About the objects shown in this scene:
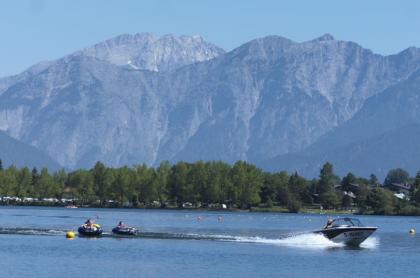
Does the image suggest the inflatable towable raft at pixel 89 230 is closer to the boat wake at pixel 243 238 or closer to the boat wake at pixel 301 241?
the boat wake at pixel 243 238

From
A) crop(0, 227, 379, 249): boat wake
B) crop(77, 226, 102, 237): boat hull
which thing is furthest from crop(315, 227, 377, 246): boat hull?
crop(77, 226, 102, 237): boat hull

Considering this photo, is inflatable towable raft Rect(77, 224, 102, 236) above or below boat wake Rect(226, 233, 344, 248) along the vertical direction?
above

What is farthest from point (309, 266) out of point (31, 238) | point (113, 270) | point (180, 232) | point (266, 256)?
point (180, 232)

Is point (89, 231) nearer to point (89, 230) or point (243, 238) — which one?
point (89, 230)

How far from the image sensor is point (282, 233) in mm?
149375

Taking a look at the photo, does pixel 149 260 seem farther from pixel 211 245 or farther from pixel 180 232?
pixel 180 232

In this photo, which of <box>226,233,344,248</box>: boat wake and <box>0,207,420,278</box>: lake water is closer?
<box>0,207,420,278</box>: lake water

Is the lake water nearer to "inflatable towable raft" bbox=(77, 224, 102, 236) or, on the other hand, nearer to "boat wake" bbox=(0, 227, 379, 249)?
"boat wake" bbox=(0, 227, 379, 249)

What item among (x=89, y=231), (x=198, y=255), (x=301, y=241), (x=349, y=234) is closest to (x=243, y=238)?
(x=301, y=241)

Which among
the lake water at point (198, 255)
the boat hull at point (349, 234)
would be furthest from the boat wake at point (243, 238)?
the boat hull at point (349, 234)

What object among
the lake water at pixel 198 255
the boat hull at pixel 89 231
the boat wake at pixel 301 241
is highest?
the boat hull at pixel 89 231

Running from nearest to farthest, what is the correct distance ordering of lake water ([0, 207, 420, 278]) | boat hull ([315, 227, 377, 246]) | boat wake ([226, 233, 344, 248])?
1. lake water ([0, 207, 420, 278])
2. boat hull ([315, 227, 377, 246])
3. boat wake ([226, 233, 344, 248])

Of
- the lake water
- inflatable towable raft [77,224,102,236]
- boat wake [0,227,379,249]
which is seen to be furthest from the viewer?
inflatable towable raft [77,224,102,236]

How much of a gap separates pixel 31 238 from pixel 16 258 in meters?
26.9
